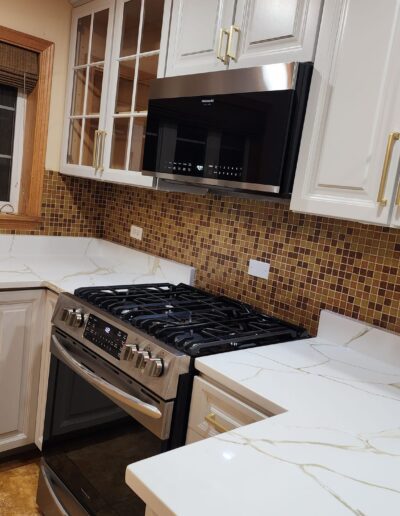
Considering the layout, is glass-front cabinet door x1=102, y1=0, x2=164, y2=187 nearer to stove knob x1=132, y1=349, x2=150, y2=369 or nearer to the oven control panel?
the oven control panel

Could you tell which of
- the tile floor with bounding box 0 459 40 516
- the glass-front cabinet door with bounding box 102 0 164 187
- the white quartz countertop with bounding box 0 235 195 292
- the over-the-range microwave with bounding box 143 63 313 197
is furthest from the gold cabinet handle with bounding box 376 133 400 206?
the tile floor with bounding box 0 459 40 516

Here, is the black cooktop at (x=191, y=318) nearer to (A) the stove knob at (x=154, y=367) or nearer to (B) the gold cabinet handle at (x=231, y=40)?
(A) the stove knob at (x=154, y=367)

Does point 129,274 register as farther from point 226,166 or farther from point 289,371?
point 289,371

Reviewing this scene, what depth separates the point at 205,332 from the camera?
4.92 feet

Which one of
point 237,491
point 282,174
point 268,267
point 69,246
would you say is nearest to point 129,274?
point 69,246

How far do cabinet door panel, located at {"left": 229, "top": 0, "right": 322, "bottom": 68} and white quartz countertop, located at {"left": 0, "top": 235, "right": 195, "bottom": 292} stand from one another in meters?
1.05

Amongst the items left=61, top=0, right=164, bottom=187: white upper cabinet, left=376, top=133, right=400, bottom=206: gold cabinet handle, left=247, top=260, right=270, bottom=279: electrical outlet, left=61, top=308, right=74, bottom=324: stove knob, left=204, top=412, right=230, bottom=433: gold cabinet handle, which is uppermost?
left=61, top=0, right=164, bottom=187: white upper cabinet

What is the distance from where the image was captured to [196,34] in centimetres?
174

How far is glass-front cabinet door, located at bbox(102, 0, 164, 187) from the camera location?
6.68 feet

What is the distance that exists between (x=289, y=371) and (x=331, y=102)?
2.58 feet

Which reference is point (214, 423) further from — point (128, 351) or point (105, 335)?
point (105, 335)

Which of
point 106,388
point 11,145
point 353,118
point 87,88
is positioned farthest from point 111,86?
point 106,388

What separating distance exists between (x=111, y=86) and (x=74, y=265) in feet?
3.12

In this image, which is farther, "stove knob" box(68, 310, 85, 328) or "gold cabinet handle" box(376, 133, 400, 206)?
"stove knob" box(68, 310, 85, 328)
